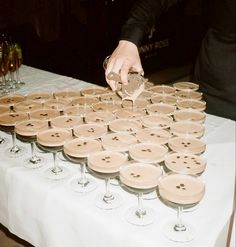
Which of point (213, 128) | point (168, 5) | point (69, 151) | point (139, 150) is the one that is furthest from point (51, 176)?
point (168, 5)

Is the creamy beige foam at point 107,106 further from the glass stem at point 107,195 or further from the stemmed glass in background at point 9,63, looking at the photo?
the stemmed glass in background at point 9,63

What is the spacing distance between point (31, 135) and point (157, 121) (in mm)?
652

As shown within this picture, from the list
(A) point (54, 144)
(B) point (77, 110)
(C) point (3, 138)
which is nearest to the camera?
(A) point (54, 144)

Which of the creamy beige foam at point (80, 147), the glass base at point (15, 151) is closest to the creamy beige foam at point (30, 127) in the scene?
the glass base at point (15, 151)

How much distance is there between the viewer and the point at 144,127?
1.95m

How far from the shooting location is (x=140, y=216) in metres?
1.31

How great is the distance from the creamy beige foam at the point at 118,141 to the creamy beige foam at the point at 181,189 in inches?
13.4

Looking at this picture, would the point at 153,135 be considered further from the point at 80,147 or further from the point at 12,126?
the point at 12,126

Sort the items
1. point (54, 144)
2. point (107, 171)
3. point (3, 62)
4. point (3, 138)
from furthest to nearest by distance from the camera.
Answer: point (3, 62), point (3, 138), point (54, 144), point (107, 171)

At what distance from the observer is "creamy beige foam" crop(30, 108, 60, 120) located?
2002mm

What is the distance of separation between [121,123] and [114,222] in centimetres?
74

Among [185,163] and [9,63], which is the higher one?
[9,63]

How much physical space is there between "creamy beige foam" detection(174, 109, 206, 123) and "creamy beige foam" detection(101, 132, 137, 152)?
1.26ft

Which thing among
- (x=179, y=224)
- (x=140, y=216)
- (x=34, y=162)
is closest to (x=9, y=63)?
(x=34, y=162)
